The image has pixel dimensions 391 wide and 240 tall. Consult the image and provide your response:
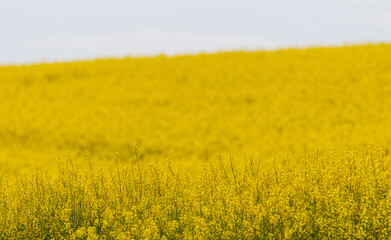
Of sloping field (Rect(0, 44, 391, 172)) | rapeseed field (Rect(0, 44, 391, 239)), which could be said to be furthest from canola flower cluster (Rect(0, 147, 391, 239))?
sloping field (Rect(0, 44, 391, 172))

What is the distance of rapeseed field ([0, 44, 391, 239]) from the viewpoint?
432cm

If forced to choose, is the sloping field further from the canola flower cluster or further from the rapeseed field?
the canola flower cluster

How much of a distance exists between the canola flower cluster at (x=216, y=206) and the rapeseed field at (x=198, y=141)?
21 mm

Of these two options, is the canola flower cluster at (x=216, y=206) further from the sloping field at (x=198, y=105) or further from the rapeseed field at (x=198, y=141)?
the sloping field at (x=198, y=105)

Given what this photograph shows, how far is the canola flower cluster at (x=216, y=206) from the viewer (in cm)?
374

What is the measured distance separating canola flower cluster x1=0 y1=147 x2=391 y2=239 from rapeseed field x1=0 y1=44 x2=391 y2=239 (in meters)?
0.02

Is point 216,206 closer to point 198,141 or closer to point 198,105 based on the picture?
point 198,141

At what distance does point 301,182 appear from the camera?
4.48 m

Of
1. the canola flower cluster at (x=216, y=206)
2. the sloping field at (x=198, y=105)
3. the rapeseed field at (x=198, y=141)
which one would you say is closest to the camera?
the canola flower cluster at (x=216, y=206)

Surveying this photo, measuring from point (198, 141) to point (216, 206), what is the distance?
6.24 metres

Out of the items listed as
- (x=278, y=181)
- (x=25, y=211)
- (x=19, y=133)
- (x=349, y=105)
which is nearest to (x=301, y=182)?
(x=278, y=181)

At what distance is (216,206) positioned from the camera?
4117mm

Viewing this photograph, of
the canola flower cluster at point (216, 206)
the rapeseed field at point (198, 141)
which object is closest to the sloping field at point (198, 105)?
the rapeseed field at point (198, 141)

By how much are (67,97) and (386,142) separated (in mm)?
8478
